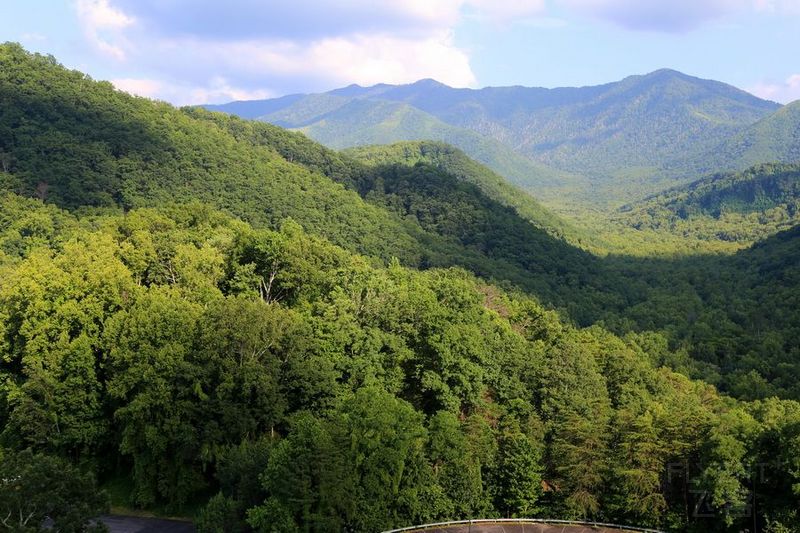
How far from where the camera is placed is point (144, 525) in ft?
89.7

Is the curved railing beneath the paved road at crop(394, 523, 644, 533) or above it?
above

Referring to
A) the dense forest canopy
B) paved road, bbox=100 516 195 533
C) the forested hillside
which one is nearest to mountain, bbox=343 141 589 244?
the dense forest canopy

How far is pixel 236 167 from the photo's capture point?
91.4 m

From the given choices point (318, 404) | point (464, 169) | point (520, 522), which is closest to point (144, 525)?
point (318, 404)

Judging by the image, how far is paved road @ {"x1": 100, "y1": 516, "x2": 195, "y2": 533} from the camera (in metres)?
26.8

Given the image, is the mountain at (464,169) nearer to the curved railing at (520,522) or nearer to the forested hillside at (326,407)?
the forested hillside at (326,407)

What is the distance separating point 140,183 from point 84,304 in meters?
47.3

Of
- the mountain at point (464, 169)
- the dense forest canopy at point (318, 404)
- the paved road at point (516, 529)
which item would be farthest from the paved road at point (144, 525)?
the mountain at point (464, 169)

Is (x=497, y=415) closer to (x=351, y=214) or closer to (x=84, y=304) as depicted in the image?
(x=84, y=304)

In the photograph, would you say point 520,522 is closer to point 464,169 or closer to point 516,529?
point 516,529

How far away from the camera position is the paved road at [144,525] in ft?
87.9

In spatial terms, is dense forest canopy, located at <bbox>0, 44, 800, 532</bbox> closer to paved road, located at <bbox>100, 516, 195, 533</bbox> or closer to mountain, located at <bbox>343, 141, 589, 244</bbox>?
paved road, located at <bbox>100, 516, 195, 533</bbox>

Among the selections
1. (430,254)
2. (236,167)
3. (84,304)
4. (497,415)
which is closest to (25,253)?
(84,304)

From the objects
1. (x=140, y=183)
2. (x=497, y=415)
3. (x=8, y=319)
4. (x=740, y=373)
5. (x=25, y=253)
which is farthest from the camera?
(x=140, y=183)
